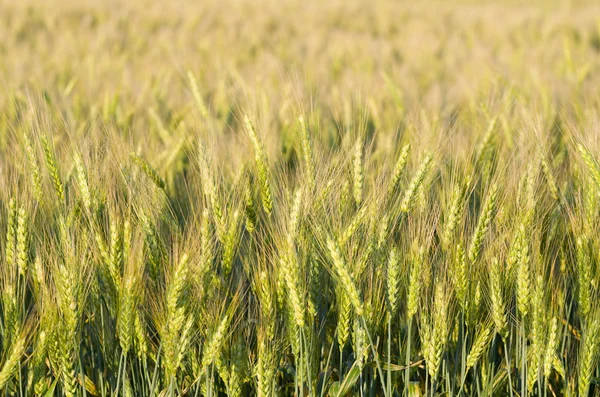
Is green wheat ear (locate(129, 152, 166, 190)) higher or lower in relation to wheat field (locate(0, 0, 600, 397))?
higher

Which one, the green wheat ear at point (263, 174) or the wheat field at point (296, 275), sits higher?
the green wheat ear at point (263, 174)

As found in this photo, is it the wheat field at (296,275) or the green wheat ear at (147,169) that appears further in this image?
the green wheat ear at (147,169)

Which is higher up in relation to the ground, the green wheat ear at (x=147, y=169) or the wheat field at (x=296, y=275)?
the green wheat ear at (x=147, y=169)

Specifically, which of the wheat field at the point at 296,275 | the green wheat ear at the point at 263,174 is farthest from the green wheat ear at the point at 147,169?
the green wheat ear at the point at 263,174

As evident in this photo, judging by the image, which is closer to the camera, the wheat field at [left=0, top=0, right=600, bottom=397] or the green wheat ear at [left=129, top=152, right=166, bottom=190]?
Result: the wheat field at [left=0, top=0, right=600, bottom=397]

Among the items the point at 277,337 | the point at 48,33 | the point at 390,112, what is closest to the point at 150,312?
the point at 277,337

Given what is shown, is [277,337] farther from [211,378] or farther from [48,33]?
[48,33]

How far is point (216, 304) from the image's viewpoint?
1425mm

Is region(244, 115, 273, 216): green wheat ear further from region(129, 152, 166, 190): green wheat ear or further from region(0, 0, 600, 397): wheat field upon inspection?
region(129, 152, 166, 190): green wheat ear

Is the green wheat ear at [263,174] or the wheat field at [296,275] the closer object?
the wheat field at [296,275]

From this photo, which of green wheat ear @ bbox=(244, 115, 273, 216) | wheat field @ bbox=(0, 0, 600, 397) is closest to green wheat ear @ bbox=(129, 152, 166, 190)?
wheat field @ bbox=(0, 0, 600, 397)

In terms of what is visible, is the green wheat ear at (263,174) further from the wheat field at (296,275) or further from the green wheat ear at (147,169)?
the green wheat ear at (147,169)

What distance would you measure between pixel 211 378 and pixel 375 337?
0.40 metres

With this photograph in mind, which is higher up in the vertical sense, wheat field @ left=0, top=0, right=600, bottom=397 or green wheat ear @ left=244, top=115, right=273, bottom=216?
green wheat ear @ left=244, top=115, right=273, bottom=216
